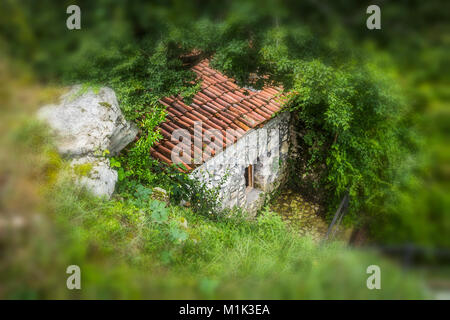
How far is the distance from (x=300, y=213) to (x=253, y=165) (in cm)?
159

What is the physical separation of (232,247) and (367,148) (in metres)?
3.55

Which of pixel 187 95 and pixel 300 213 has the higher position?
pixel 187 95

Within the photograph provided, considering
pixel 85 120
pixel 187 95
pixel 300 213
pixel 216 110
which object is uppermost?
pixel 216 110

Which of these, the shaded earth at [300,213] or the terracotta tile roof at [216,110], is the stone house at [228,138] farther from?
the shaded earth at [300,213]

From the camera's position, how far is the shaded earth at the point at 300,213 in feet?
20.7

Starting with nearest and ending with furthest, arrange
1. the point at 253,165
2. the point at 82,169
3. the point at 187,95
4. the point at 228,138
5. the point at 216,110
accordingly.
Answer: the point at 82,169
the point at 187,95
the point at 228,138
the point at 216,110
the point at 253,165

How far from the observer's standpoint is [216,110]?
5.25 metres

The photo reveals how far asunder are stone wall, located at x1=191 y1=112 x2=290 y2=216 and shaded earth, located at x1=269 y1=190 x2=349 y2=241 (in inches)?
17.0

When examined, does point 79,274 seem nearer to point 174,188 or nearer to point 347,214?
point 174,188

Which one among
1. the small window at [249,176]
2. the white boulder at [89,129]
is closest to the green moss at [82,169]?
the white boulder at [89,129]

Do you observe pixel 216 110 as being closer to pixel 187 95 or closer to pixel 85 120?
pixel 187 95

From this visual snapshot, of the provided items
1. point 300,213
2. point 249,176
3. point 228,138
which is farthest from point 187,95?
point 300,213
